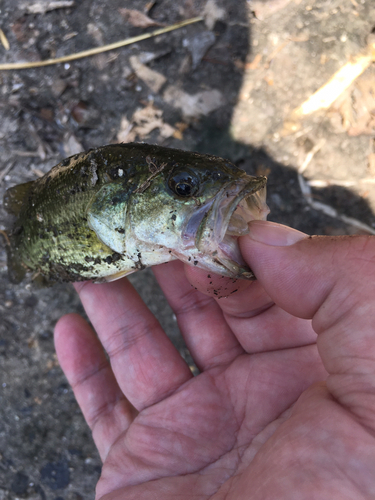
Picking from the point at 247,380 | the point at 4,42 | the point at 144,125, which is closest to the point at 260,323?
the point at 247,380

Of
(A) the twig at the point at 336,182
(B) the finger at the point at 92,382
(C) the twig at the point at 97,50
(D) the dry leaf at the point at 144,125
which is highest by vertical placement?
(C) the twig at the point at 97,50

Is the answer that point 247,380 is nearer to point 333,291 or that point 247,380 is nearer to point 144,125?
point 333,291

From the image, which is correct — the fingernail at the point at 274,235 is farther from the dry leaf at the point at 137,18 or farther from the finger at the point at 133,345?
the dry leaf at the point at 137,18

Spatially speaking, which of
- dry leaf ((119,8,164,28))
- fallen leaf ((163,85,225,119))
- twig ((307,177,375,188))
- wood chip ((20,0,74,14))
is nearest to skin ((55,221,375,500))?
twig ((307,177,375,188))

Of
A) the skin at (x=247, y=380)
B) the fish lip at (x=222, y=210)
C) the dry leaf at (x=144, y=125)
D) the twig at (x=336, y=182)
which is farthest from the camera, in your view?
the dry leaf at (x=144, y=125)

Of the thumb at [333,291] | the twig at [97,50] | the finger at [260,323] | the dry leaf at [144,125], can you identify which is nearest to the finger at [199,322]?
the finger at [260,323]

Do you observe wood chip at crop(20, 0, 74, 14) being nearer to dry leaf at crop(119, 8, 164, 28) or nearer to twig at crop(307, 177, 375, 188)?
dry leaf at crop(119, 8, 164, 28)

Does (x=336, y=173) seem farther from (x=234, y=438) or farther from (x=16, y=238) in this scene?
(x=16, y=238)

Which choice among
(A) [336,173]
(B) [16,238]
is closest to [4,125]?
(B) [16,238]
